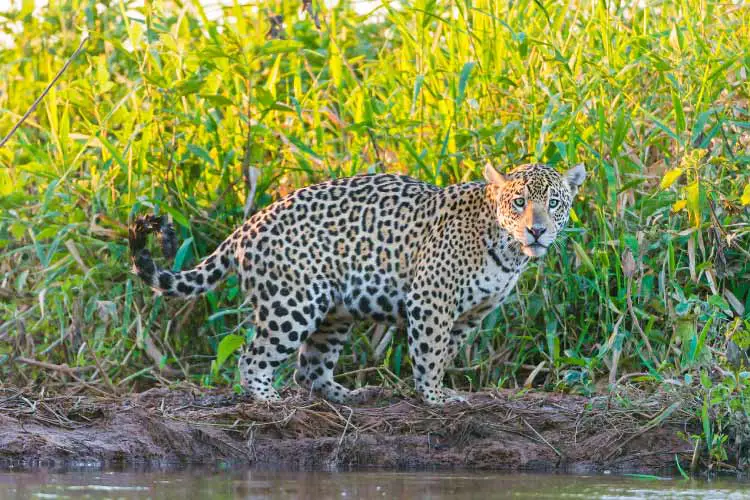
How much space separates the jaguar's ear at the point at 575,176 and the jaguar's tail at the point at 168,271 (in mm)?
1921

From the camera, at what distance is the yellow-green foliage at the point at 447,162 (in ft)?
25.5

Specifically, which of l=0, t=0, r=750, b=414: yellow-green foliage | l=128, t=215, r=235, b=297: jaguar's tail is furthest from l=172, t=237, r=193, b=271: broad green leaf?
l=128, t=215, r=235, b=297: jaguar's tail

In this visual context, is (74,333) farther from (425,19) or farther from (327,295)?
(425,19)

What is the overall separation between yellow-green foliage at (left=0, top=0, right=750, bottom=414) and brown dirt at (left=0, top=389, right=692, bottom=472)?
517 mm

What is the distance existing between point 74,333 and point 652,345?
3.53 meters

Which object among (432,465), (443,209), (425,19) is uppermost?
(425,19)

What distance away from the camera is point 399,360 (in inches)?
314

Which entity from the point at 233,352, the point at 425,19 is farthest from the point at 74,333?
the point at 425,19

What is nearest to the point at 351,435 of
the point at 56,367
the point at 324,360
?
the point at 324,360

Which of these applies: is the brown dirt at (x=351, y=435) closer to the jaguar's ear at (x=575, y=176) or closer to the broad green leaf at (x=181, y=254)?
the jaguar's ear at (x=575, y=176)

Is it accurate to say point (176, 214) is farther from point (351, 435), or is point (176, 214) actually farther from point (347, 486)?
point (347, 486)

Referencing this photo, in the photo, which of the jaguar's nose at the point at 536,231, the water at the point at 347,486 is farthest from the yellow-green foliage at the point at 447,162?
the water at the point at 347,486

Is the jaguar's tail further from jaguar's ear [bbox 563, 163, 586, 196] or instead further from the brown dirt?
jaguar's ear [bbox 563, 163, 586, 196]

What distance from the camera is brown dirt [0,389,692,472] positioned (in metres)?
6.57
